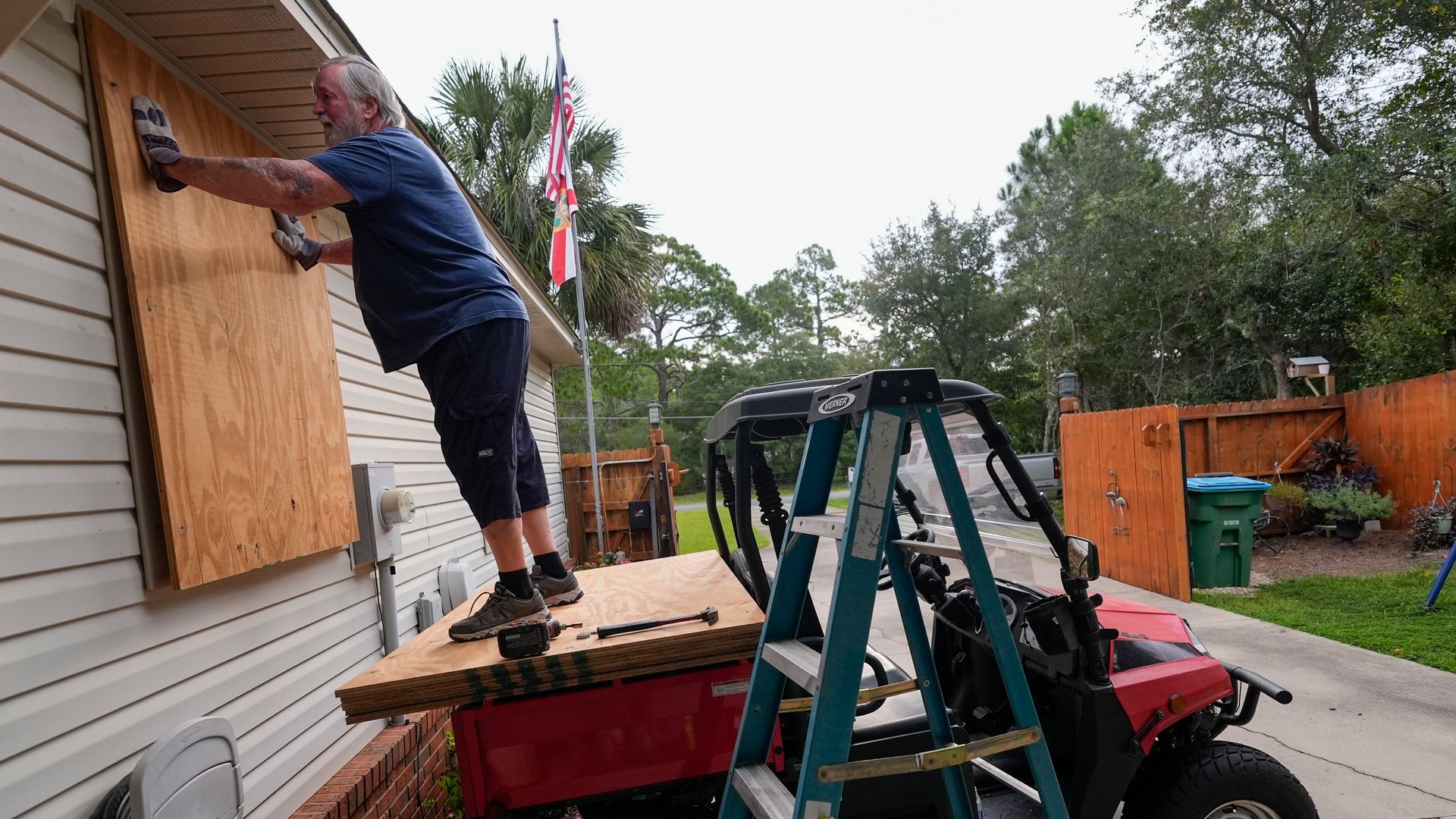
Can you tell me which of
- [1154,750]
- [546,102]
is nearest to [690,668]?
[1154,750]

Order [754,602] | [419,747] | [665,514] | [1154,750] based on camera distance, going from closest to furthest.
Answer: [754,602], [1154,750], [419,747], [665,514]

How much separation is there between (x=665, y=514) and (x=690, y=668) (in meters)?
9.06

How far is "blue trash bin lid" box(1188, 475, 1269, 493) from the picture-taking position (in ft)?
23.6

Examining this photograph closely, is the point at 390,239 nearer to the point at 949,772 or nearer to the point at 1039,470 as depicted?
the point at 949,772

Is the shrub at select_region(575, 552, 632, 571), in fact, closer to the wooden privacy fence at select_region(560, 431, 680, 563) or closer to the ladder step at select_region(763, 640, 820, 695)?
the wooden privacy fence at select_region(560, 431, 680, 563)

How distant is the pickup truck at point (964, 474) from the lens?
2.52 metres

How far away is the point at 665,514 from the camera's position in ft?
36.4

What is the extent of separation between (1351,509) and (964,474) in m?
9.06

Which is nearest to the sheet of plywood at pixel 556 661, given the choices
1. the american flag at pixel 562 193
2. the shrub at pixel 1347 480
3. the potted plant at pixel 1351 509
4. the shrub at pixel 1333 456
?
the american flag at pixel 562 193

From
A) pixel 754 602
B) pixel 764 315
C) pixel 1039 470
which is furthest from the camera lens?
pixel 764 315

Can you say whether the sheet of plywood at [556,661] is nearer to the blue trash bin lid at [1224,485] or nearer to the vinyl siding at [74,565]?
the vinyl siding at [74,565]

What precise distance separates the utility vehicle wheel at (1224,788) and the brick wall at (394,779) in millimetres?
2783

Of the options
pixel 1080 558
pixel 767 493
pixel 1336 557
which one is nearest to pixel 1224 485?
pixel 1336 557

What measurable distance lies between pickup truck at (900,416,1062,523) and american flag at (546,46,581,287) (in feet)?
26.5
